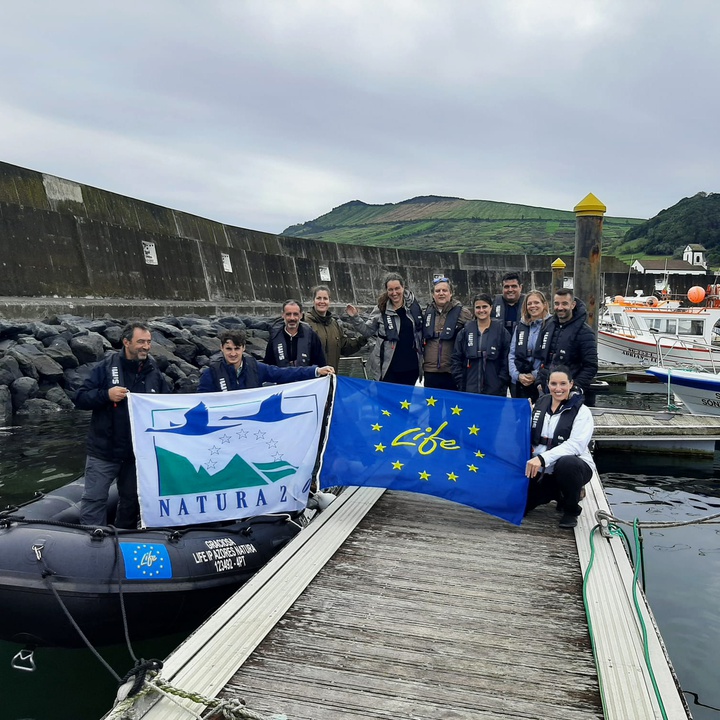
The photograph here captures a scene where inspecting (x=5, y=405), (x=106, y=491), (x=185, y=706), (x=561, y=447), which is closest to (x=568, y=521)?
(x=561, y=447)

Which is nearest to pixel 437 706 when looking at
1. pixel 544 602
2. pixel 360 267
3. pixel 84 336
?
pixel 544 602

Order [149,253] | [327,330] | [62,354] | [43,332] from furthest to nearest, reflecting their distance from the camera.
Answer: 1. [149,253]
2. [43,332]
3. [62,354]
4. [327,330]

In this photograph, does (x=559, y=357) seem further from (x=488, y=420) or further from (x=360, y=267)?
(x=360, y=267)

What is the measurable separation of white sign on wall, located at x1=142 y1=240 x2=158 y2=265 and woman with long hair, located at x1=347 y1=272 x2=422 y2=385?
57.7 ft

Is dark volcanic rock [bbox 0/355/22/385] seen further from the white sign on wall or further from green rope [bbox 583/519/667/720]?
green rope [bbox 583/519/667/720]

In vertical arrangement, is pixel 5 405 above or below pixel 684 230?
above

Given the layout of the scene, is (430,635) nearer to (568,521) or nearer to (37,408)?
(568,521)

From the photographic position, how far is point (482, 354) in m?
7.02

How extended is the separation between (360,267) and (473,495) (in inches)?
1306

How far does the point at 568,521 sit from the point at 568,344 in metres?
1.99

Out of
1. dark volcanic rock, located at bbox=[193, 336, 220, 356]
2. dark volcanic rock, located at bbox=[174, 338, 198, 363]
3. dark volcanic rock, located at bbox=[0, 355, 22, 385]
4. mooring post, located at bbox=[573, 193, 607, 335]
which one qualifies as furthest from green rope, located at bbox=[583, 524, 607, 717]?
dark volcanic rock, located at bbox=[193, 336, 220, 356]

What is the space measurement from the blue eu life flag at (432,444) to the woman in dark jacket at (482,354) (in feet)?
3.63

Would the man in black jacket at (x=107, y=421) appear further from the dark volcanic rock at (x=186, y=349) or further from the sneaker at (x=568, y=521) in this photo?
the dark volcanic rock at (x=186, y=349)

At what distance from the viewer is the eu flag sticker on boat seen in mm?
4652
